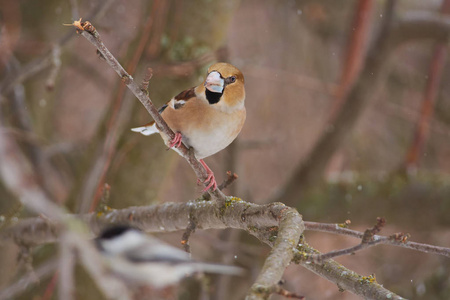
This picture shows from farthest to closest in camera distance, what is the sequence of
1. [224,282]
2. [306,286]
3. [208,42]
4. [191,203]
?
1. [306,286]
2. [224,282]
3. [208,42]
4. [191,203]

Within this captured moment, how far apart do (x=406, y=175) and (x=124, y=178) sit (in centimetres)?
182

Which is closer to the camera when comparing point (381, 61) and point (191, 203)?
point (191, 203)

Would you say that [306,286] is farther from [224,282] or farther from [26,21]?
[26,21]

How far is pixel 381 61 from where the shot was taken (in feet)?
10.9

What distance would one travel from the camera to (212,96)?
1464 mm

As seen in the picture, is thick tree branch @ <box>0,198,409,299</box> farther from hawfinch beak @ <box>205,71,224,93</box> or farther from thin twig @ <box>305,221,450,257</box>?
hawfinch beak @ <box>205,71,224,93</box>

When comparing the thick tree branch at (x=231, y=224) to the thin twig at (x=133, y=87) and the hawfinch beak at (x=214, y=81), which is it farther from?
the hawfinch beak at (x=214, y=81)

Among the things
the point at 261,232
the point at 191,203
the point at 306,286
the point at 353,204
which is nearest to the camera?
the point at 261,232

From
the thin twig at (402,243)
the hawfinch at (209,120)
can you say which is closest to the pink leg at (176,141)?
the hawfinch at (209,120)

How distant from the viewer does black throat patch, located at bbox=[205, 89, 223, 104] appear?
4.74ft

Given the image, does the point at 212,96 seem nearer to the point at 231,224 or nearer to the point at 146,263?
the point at 231,224

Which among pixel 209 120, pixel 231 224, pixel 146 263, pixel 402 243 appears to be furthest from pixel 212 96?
pixel 402 243

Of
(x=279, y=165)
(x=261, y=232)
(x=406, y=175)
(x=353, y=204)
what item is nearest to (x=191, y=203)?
(x=261, y=232)

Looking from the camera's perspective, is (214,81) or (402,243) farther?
(214,81)
